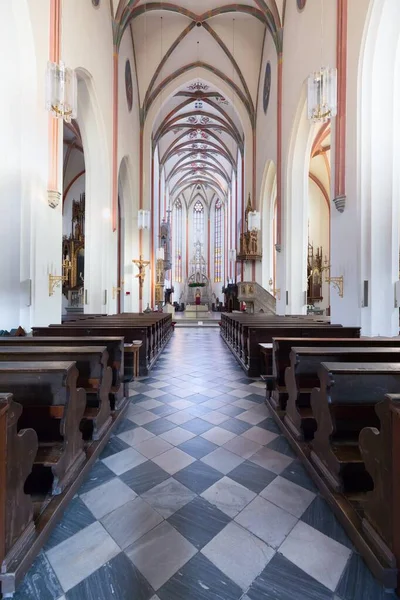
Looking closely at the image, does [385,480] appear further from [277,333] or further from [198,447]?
[277,333]

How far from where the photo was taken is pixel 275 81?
9.47m

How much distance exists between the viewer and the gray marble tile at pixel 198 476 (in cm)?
198

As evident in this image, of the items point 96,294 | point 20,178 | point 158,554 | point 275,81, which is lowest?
point 158,554

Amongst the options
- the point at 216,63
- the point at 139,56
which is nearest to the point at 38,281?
the point at 139,56

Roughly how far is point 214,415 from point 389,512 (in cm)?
200

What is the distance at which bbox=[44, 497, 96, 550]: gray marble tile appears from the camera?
1.54 meters

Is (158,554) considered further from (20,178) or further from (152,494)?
(20,178)

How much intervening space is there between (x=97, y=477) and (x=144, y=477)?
13.3 inches

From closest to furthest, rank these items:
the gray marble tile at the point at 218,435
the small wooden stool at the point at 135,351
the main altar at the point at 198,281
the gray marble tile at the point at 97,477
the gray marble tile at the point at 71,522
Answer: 1. the gray marble tile at the point at 71,522
2. the gray marble tile at the point at 97,477
3. the gray marble tile at the point at 218,435
4. the small wooden stool at the point at 135,351
5. the main altar at the point at 198,281

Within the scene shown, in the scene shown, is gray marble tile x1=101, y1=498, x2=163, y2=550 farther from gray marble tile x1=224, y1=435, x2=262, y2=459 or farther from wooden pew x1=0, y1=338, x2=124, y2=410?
wooden pew x1=0, y1=338, x2=124, y2=410

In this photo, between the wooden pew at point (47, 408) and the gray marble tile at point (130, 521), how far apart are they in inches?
14.6

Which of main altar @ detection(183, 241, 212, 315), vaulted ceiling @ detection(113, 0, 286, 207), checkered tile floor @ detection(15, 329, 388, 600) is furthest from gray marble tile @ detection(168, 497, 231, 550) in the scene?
main altar @ detection(183, 241, 212, 315)

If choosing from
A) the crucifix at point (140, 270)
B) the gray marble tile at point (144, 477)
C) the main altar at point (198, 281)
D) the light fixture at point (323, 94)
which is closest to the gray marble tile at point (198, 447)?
the gray marble tile at point (144, 477)

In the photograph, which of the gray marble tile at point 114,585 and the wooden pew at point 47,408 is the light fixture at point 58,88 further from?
the gray marble tile at point 114,585
